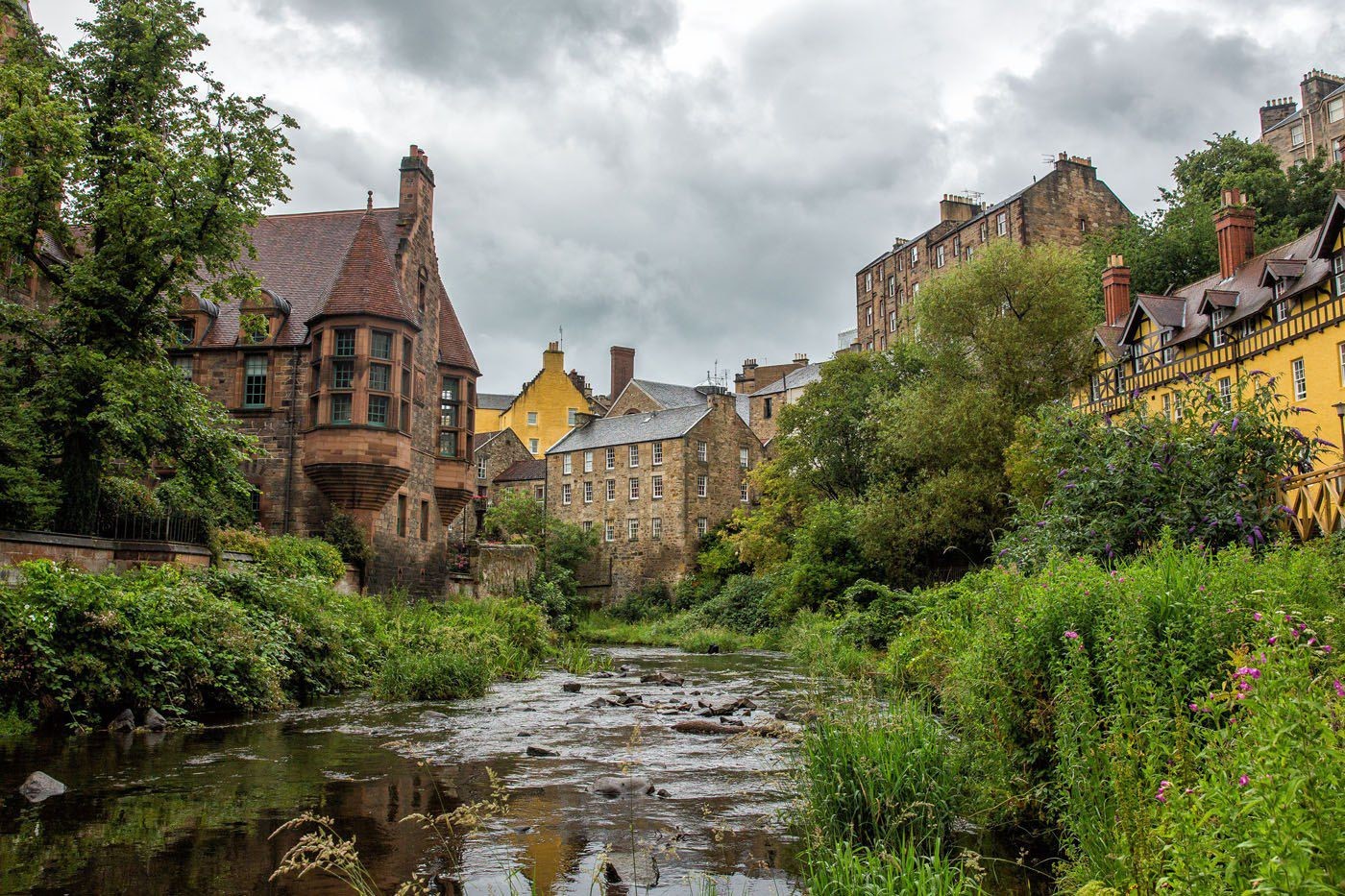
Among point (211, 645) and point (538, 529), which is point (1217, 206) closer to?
point (538, 529)

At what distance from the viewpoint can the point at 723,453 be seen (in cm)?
5969

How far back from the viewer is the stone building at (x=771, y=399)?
70500mm

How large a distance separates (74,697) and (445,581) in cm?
1991

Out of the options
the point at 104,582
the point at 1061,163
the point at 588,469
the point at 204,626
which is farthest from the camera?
the point at 588,469

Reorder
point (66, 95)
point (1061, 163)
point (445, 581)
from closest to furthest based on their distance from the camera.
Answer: point (66, 95) < point (445, 581) < point (1061, 163)

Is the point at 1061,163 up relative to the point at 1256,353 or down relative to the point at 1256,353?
up

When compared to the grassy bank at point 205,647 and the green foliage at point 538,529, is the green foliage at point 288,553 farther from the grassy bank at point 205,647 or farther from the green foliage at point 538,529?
the green foliage at point 538,529

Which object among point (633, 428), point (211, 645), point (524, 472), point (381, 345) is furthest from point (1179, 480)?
point (524, 472)

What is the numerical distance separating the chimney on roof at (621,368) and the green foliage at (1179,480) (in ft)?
191

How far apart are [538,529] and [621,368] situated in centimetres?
1994

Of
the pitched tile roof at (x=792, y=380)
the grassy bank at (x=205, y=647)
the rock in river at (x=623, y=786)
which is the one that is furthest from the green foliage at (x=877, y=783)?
the pitched tile roof at (x=792, y=380)

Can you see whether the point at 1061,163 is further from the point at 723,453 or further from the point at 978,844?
the point at 978,844

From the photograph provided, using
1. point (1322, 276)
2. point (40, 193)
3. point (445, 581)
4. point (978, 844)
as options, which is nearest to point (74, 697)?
point (40, 193)

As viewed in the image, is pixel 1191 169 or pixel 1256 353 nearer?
pixel 1256 353
